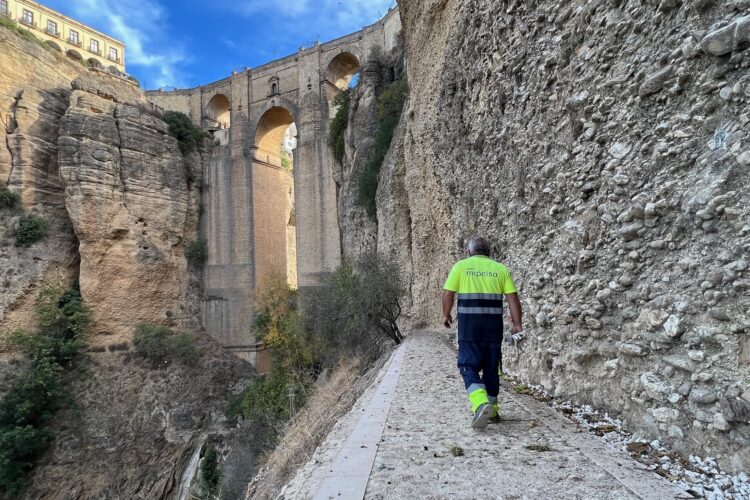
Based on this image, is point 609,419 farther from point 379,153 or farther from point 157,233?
point 157,233

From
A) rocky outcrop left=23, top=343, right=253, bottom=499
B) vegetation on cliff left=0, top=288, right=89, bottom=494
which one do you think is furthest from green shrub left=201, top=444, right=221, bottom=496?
vegetation on cliff left=0, top=288, right=89, bottom=494

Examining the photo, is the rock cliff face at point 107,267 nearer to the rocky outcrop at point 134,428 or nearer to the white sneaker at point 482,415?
the rocky outcrop at point 134,428

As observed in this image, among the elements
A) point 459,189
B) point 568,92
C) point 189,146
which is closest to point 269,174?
point 189,146

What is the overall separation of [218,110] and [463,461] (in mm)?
30995

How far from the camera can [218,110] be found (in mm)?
29266

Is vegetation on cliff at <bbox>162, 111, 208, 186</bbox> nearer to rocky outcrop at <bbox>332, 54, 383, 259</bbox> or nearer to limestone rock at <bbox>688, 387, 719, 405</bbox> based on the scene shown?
rocky outcrop at <bbox>332, 54, 383, 259</bbox>

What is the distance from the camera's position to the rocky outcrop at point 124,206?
64.9 feet

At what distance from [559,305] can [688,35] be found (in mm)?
1878

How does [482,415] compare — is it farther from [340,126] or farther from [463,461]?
[340,126]

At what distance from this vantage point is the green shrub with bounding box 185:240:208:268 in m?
24.0

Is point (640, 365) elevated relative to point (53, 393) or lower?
A: elevated

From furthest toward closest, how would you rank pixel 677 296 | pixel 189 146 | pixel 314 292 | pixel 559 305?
pixel 189 146
pixel 314 292
pixel 559 305
pixel 677 296

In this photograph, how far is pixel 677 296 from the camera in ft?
6.99

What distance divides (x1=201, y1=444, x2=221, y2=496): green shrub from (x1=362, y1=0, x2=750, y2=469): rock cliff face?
13448 mm
